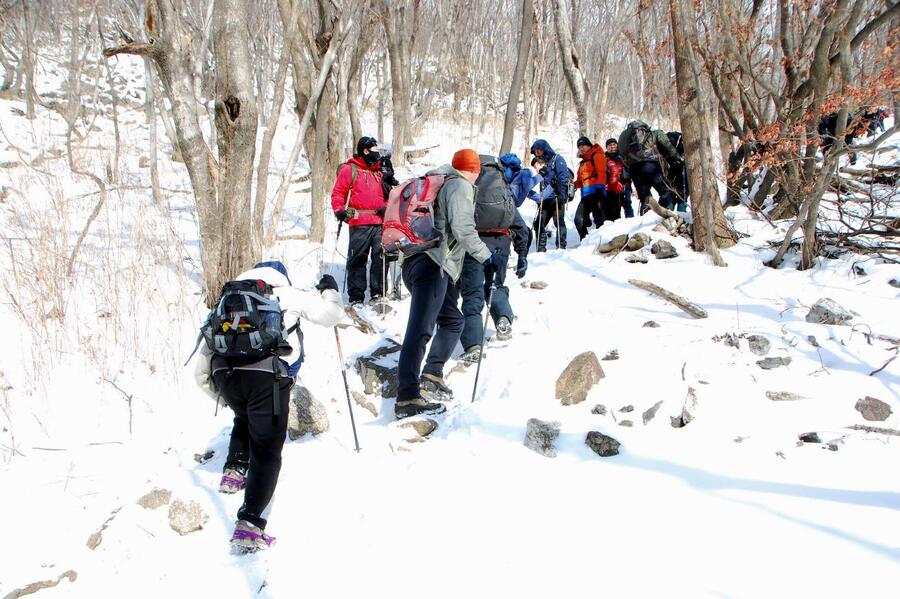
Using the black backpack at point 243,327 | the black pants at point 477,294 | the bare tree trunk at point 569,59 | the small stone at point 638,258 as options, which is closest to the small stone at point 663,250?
the small stone at point 638,258

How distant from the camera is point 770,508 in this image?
245 centimetres

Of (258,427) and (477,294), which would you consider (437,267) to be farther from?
(258,427)

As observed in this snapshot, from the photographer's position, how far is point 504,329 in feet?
16.5

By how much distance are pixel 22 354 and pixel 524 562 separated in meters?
4.16

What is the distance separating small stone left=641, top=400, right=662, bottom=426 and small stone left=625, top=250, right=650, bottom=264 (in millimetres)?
3063

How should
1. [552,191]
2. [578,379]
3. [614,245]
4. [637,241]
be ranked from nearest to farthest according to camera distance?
[578,379]
[637,241]
[614,245]
[552,191]

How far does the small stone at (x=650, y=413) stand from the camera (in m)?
3.34

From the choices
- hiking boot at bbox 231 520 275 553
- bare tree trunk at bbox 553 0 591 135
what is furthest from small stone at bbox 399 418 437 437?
bare tree trunk at bbox 553 0 591 135

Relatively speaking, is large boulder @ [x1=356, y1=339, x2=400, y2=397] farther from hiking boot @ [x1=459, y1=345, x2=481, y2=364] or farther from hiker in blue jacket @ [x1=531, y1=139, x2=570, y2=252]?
hiker in blue jacket @ [x1=531, y1=139, x2=570, y2=252]

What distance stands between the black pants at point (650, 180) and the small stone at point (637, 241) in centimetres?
147

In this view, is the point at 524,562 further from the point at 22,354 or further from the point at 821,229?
the point at 821,229

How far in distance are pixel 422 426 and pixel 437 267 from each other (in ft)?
3.59

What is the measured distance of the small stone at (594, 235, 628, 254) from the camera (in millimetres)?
6625

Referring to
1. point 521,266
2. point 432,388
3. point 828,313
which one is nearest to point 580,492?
point 432,388
